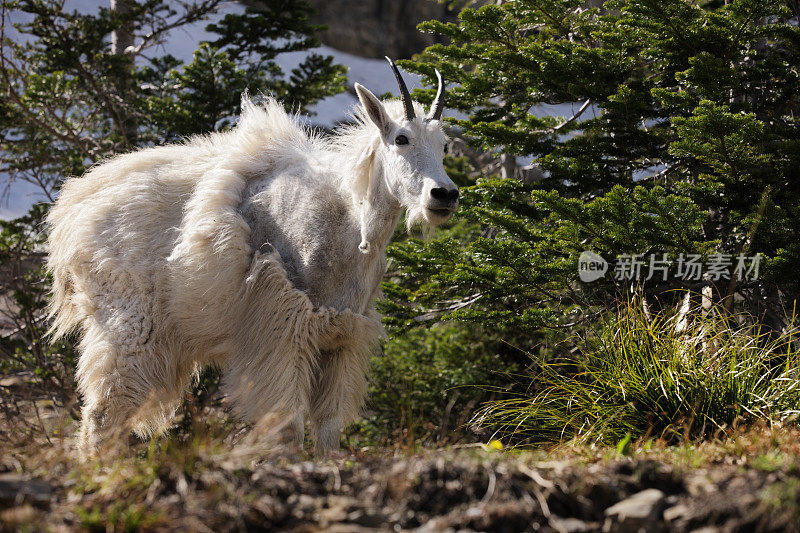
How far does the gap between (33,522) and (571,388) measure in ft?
12.0

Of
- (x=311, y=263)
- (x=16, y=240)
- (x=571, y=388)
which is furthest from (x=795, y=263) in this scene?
(x=16, y=240)

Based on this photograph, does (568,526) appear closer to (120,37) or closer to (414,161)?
(414,161)

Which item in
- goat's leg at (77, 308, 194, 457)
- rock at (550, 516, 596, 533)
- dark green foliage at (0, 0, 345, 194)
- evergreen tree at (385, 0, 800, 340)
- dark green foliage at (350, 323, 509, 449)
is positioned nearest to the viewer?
rock at (550, 516, 596, 533)

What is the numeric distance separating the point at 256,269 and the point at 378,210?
0.95 metres

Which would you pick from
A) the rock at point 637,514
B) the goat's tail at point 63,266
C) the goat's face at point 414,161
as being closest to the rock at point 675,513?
the rock at point 637,514

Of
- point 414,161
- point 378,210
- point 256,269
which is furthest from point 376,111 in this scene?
point 256,269

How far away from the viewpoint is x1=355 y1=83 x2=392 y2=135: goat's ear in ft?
16.4

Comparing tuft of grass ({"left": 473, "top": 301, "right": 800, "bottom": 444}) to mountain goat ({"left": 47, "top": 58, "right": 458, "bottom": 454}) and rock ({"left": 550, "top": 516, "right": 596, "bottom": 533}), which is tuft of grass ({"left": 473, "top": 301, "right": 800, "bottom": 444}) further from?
rock ({"left": 550, "top": 516, "right": 596, "bottom": 533})

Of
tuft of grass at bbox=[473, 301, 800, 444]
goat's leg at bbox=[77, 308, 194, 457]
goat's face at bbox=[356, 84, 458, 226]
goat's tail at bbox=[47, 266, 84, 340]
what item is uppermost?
goat's face at bbox=[356, 84, 458, 226]

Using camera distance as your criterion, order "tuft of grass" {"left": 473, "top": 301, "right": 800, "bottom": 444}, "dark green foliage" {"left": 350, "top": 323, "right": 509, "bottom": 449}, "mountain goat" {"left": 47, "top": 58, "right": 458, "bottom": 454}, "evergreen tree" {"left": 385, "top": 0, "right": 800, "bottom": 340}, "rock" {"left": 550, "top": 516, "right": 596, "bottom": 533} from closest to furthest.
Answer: "rock" {"left": 550, "top": 516, "right": 596, "bottom": 533} < "tuft of grass" {"left": 473, "top": 301, "right": 800, "bottom": 444} < "mountain goat" {"left": 47, "top": 58, "right": 458, "bottom": 454} < "evergreen tree" {"left": 385, "top": 0, "right": 800, "bottom": 340} < "dark green foliage" {"left": 350, "top": 323, "right": 509, "bottom": 449}

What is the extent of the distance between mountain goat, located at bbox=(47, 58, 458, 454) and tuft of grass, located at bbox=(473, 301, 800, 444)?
4.53ft

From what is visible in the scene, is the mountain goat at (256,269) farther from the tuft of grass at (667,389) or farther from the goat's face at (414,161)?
the tuft of grass at (667,389)

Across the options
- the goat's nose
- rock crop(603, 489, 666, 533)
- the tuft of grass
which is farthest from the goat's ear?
rock crop(603, 489, 666, 533)

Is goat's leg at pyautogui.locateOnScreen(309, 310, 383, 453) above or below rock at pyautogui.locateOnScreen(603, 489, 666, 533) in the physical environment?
below
